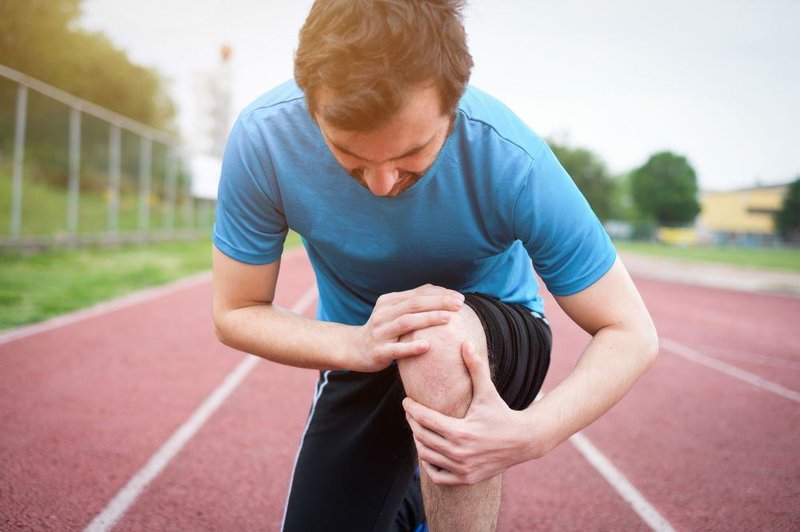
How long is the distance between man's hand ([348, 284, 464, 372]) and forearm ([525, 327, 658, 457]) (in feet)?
1.01

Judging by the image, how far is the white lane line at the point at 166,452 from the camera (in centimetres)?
247

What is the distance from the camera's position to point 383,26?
Answer: 132cm

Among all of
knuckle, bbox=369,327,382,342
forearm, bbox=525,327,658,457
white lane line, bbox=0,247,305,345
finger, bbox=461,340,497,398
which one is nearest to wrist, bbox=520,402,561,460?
forearm, bbox=525,327,658,457

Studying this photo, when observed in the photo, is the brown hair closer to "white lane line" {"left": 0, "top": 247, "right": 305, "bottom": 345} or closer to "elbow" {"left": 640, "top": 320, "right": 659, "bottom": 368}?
"elbow" {"left": 640, "top": 320, "right": 659, "bottom": 368}

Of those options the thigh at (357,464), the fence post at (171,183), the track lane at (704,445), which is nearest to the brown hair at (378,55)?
the thigh at (357,464)

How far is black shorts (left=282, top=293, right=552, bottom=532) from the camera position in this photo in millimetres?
1850

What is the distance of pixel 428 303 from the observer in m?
1.41

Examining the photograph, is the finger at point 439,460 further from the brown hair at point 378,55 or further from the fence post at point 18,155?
the fence post at point 18,155

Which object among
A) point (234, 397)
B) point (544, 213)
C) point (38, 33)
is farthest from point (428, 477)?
point (38, 33)

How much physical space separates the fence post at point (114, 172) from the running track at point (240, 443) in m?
7.44

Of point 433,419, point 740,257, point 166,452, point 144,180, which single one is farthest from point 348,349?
point 740,257

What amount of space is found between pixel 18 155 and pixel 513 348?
1004cm

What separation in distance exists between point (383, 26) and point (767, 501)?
3.08 meters

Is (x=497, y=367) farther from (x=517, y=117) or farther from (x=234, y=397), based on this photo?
(x=234, y=397)
